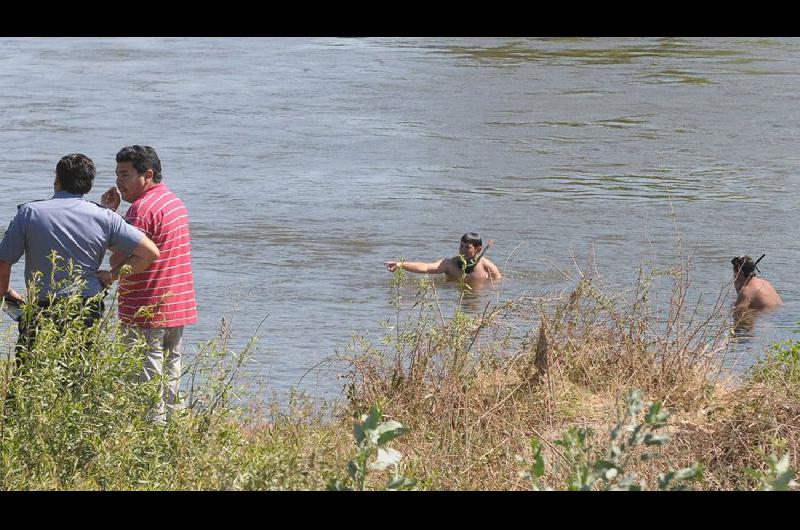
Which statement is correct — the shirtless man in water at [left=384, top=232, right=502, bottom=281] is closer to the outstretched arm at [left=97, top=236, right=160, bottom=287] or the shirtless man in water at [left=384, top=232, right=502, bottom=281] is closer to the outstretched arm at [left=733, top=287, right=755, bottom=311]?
the outstretched arm at [left=733, top=287, right=755, bottom=311]

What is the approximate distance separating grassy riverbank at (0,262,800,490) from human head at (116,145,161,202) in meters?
0.78

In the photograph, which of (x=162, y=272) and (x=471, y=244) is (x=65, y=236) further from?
(x=471, y=244)

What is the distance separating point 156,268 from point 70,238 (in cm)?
50

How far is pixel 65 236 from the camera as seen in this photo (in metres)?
6.12

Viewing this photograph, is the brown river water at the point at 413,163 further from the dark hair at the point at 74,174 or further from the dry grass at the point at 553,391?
the dark hair at the point at 74,174

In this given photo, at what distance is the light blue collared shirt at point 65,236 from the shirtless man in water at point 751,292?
8430mm

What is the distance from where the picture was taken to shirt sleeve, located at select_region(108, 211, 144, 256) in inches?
242

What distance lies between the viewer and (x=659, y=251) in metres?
17.4

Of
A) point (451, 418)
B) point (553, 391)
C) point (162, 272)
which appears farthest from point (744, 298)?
point (162, 272)

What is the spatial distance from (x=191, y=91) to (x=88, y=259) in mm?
27989

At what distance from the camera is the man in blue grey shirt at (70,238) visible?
611 centimetres

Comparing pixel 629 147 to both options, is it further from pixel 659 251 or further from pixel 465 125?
pixel 659 251

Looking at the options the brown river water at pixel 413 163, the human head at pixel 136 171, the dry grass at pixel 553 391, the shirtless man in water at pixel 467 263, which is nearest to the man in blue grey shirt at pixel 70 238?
the human head at pixel 136 171
